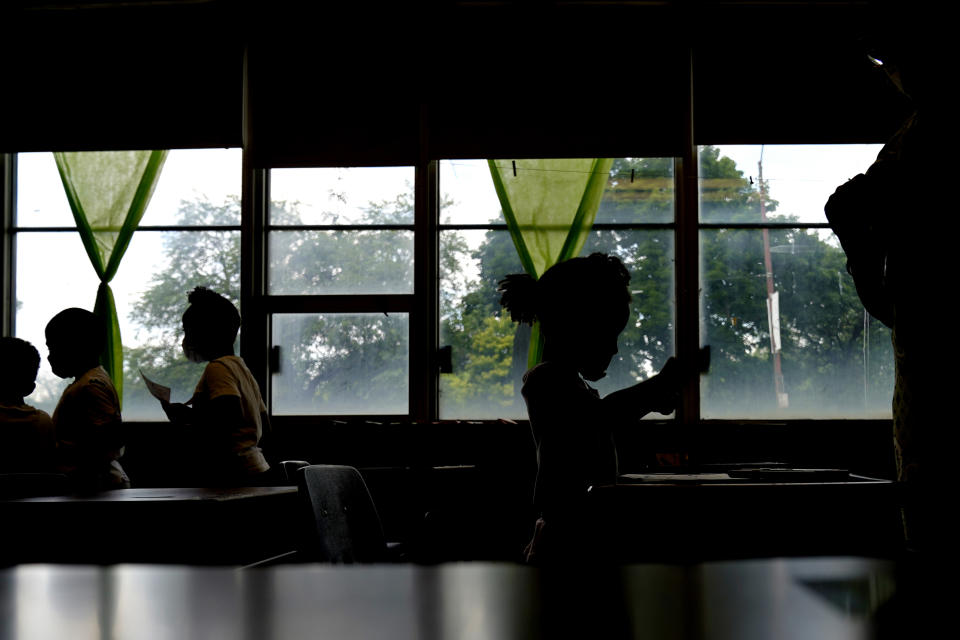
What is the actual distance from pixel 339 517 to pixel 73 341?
160 centimetres

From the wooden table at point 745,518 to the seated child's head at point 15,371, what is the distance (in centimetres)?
224

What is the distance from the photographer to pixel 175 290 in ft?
19.1

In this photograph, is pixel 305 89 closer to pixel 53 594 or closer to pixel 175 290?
pixel 175 290

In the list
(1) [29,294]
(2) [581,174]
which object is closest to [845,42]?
(2) [581,174]

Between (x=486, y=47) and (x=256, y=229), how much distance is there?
6.49 feet

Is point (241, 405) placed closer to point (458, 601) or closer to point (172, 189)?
point (458, 601)

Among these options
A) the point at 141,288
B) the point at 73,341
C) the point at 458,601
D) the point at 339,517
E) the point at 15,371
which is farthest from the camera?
the point at 141,288

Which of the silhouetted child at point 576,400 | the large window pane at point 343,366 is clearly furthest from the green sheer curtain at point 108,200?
the silhouetted child at point 576,400

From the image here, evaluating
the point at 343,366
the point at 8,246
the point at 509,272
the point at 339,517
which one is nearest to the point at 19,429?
the point at 339,517

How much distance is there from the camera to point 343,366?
18.7ft

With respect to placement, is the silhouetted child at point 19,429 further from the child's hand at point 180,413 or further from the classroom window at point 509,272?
the classroom window at point 509,272

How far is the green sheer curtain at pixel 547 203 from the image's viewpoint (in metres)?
5.47

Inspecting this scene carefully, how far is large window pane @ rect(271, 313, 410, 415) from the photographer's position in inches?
223

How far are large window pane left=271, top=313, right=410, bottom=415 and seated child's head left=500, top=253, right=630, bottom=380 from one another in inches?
149
